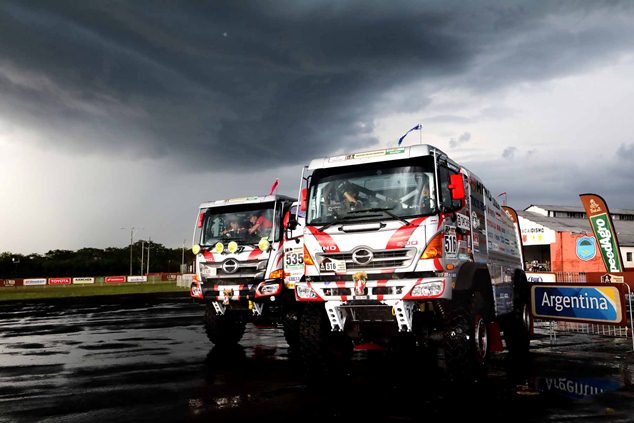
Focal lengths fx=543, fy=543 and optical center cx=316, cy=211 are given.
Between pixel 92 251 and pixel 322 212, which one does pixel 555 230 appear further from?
pixel 92 251

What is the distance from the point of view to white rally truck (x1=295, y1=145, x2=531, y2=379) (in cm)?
756

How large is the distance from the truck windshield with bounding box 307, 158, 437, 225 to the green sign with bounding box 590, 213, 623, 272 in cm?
1932

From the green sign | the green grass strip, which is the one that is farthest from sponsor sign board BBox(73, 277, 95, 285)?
the green sign

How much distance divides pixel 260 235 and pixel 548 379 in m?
6.32

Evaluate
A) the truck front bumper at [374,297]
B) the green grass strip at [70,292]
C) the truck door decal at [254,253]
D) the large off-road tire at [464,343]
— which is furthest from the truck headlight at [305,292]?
the green grass strip at [70,292]

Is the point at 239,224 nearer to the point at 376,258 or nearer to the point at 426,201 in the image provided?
the point at 376,258

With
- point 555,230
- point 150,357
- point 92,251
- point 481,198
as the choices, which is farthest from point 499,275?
point 92,251

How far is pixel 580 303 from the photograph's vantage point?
38.8ft

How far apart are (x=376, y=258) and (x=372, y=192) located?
3.38ft

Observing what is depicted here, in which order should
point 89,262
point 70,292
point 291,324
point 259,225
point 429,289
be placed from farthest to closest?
1. point 89,262
2. point 70,292
3. point 259,225
4. point 291,324
5. point 429,289

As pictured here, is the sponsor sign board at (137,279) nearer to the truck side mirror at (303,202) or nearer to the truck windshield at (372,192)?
the truck side mirror at (303,202)

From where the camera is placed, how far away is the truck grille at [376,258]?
24.8 ft

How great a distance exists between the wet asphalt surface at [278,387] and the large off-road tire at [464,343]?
0.77 feet

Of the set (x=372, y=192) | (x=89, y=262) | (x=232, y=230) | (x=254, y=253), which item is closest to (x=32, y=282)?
(x=89, y=262)
